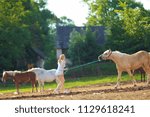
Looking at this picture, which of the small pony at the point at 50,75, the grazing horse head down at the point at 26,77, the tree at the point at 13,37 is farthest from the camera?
the tree at the point at 13,37

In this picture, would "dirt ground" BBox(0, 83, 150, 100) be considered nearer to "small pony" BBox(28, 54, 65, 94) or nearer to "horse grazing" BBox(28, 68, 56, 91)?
"small pony" BBox(28, 54, 65, 94)

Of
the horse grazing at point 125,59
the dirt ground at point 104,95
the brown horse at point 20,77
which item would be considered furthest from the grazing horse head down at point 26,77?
the horse grazing at point 125,59

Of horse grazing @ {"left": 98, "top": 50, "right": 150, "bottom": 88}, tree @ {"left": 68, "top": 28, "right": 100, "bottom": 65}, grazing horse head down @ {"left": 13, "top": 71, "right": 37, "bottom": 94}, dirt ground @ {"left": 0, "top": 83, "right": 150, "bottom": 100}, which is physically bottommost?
dirt ground @ {"left": 0, "top": 83, "right": 150, "bottom": 100}

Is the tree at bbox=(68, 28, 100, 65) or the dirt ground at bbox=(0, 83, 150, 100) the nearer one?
the dirt ground at bbox=(0, 83, 150, 100)

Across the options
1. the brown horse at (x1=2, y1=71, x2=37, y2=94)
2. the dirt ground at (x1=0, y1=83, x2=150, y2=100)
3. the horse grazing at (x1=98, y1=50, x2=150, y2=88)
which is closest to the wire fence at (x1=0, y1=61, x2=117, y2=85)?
the brown horse at (x1=2, y1=71, x2=37, y2=94)

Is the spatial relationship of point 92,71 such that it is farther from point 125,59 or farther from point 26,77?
point 125,59

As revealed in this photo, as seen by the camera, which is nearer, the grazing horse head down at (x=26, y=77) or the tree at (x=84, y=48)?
the grazing horse head down at (x=26, y=77)

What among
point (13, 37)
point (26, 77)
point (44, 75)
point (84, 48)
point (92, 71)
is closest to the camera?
point (44, 75)

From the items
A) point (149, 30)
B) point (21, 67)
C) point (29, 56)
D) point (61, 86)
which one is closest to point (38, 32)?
point (29, 56)

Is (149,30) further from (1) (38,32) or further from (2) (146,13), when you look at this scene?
(1) (38,32)

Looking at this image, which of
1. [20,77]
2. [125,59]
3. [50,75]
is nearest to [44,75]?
[50,75]

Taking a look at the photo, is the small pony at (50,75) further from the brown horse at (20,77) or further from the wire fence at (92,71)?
the wire fence at (92,71)

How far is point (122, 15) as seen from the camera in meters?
62.9

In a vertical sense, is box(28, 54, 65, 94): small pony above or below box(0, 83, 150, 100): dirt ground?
above
